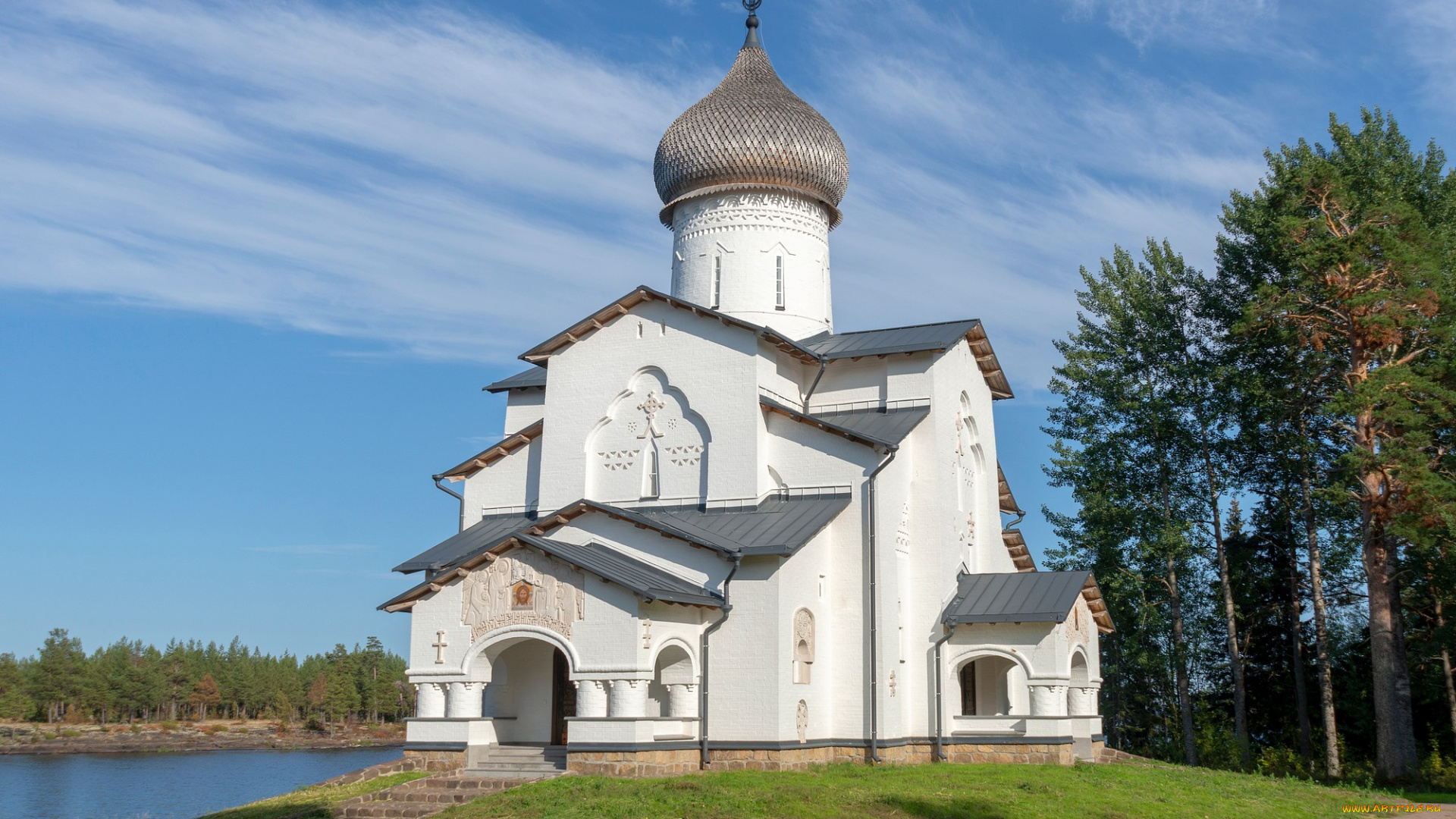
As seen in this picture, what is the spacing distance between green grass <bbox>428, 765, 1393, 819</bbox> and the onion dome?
1031cm

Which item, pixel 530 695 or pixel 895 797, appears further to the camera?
pixel 530 695

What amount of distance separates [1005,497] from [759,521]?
8080 millimetres

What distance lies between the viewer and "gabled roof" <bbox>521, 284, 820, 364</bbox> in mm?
17375

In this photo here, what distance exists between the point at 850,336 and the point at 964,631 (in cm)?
517

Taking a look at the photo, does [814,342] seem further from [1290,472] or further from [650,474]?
[1290,472]

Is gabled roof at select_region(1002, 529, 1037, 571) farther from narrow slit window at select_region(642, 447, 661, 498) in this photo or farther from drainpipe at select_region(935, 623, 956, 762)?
narrow slit window at select_region(642, 447, 661, 498)

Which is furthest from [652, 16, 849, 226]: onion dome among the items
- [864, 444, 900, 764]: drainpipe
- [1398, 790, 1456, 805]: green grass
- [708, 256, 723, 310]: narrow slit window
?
[1398, 790, 1456, 805]: green grass

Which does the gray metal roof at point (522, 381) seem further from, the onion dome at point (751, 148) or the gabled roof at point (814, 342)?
the onion dome at point (751, 148)

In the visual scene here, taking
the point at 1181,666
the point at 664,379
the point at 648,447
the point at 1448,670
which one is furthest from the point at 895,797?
the point at 1448,670

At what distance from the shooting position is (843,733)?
16.2 m

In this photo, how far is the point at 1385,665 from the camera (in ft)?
59.1

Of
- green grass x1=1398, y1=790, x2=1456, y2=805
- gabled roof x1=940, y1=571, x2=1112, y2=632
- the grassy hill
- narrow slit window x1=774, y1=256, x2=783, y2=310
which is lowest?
green grass x1=1398, y1=790, x2=1456, y2=805

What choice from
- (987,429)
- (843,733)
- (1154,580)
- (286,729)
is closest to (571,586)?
(843,733)

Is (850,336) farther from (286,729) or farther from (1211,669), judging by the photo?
(286,729)
